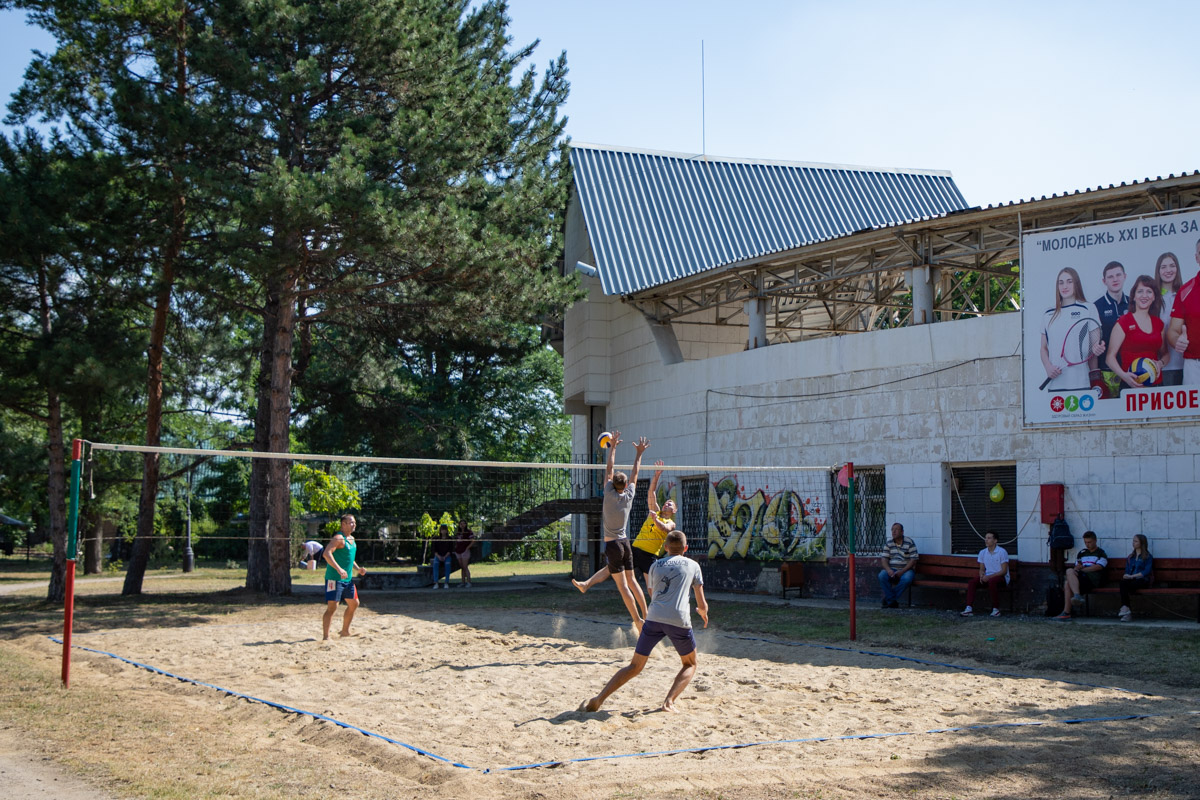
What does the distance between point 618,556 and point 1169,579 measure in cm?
807

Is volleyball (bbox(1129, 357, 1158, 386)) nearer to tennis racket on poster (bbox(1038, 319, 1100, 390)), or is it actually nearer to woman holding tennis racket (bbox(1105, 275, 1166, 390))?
woman holding tennis racket (bbox(1105, 275, 1166, 390))

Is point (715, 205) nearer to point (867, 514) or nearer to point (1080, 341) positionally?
point (867, 514)

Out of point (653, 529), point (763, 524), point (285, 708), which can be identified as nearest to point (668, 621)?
point (285, 708)

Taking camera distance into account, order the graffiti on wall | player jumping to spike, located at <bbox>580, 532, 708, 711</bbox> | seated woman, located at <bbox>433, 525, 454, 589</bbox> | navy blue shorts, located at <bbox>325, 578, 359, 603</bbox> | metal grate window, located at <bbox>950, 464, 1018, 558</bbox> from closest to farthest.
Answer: player jumping to spike, located at <bbox>580, 532, 708, 711</bbox> < navy blue shorts, located at <bbox>325, 578, 359, 603</bbox> < metal grate window, located at <bbox>950, 464, 1018, 558</bbox> < the graffiti on wall < seated woman, located at <bbox>433, 525, 454, 589</bbox>

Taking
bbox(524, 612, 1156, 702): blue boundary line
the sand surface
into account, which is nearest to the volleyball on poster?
bbox(524, 612, 1156, 702): blue boundary line

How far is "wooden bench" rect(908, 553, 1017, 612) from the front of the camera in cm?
1622

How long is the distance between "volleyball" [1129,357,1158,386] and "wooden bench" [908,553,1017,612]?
3.21 metres

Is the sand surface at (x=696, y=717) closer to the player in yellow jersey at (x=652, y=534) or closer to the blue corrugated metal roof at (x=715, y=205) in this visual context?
the player in yellow jersey at (x=652, y=534)

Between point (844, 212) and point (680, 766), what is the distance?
2219 centimetres

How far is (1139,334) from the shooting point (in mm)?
15078

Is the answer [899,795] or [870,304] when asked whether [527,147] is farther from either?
[899,795]

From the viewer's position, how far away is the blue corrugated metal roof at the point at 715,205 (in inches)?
978

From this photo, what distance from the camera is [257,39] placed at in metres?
18.1

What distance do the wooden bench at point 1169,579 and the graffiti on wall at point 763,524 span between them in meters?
5.35
